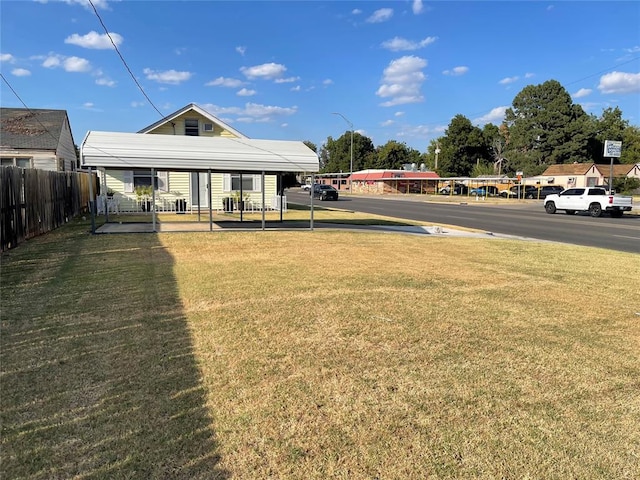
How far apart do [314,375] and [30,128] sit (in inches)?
1068

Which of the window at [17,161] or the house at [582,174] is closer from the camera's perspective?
the window at [17,161]

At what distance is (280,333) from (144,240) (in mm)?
8276

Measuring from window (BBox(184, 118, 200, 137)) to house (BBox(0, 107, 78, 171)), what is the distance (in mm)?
7076

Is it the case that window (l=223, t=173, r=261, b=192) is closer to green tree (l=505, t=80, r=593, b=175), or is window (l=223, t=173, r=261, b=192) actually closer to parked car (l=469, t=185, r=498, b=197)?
parked car (l=469, t=185, r=498, b=197)

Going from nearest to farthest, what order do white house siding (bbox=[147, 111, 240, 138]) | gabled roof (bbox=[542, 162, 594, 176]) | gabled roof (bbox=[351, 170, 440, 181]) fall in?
white house siding (bbox=[147, 111, 240, 138]), gabled roof (bbox=[542, 162, 594, 176]), gabled roof (bbox=[351, 170, 440, 181])

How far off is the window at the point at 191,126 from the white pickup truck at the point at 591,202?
2325cm

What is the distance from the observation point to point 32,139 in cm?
2403

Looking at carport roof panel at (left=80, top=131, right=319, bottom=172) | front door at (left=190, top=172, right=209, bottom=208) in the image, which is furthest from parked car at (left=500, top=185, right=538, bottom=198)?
carport roof panel at (left=80, top=131, right=319, bottom=172)

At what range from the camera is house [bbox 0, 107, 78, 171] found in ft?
76.2

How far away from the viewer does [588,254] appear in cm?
1138

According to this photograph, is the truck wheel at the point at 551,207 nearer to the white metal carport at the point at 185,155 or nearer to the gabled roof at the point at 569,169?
the white metal carport at the point at 185,155

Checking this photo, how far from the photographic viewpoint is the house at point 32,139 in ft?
76.2

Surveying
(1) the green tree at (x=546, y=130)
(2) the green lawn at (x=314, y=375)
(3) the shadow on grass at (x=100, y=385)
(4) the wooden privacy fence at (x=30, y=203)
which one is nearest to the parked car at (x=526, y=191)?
(1) the green tree at (x=546, y=130)

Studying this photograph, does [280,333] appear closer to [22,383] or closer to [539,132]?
[22,383]
